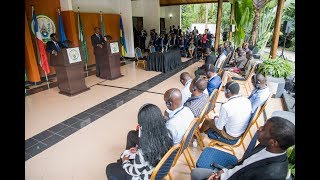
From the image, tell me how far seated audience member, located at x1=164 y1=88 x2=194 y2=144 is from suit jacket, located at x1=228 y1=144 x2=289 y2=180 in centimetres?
72

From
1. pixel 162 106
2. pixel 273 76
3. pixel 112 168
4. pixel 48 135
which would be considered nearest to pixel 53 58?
pixel 48 135

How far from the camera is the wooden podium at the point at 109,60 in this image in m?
6.74

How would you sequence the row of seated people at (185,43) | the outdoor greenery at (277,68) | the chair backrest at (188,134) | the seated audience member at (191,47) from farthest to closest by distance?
the row of seated people at (185,43)
the seated audience member at (191,47)
the outdoor greenery at (277,68)
the chair backrest at (188,134)

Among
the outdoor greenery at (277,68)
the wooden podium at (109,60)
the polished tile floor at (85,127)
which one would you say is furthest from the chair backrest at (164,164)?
the wooden podium at (109,60)

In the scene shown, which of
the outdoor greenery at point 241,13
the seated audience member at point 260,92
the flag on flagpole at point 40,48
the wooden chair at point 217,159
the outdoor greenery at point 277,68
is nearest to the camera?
the wooden chair at point 217,159

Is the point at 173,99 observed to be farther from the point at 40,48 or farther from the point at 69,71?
the point at 40,48

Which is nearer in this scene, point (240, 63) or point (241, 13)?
point (240, 63)

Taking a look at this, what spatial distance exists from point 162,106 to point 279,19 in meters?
4.41

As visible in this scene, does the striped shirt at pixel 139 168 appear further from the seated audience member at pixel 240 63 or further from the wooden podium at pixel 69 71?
the seated audience member at pixel 240 63

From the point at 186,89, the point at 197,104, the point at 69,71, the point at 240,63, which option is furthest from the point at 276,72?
the point at 69,71

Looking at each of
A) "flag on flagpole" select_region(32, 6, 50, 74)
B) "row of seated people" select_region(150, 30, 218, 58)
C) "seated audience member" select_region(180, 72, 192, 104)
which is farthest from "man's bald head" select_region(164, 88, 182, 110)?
"row of seated people" select_region(150, 30, 218, 58)

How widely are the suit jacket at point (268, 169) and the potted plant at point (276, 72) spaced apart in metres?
4.09

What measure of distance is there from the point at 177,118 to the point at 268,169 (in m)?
0.92

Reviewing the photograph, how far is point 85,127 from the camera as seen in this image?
384 cm
